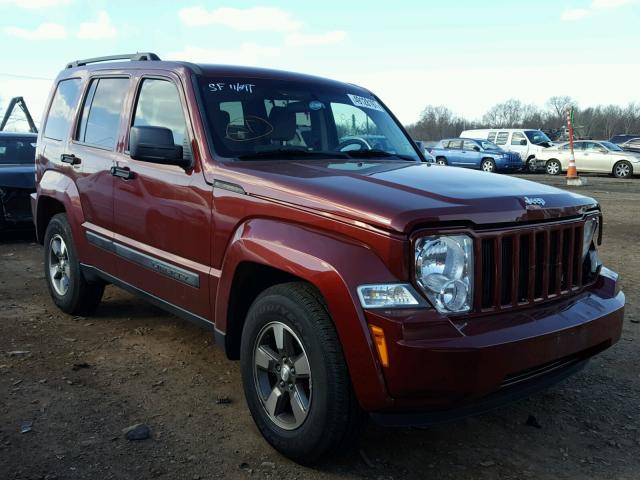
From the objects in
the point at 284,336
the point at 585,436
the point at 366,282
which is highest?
the point at 366,282

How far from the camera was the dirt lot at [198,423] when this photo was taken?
9.47ft

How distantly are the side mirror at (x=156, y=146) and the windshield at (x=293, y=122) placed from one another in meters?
0.23

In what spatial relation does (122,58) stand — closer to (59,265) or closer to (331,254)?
(59,265)

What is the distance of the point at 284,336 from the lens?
2885 mm

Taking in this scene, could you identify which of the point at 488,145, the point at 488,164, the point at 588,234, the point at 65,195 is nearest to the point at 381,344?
the point at 588,234

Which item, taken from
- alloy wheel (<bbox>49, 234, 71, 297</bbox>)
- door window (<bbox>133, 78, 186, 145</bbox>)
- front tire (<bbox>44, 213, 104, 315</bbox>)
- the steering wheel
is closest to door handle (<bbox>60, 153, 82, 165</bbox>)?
front tire (<bbox>44, 213, 104, 315</bbox>)

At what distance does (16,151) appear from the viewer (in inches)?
361

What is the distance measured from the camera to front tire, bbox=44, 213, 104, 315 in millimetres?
4934

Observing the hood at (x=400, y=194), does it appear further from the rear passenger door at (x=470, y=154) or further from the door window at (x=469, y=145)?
the door window at (x=469, y=145)

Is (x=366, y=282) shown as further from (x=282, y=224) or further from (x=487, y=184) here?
(x=487, y=184)

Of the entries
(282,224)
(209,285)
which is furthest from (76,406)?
(282,224)

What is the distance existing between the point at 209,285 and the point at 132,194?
1.04 m

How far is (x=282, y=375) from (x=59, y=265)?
3.19m

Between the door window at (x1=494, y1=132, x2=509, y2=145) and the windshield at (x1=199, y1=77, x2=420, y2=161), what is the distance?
24.8m
